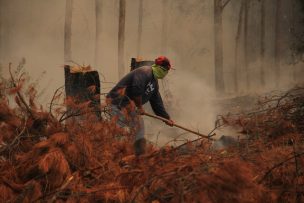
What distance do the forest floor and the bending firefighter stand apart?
43 cm

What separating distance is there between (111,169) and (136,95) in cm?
206

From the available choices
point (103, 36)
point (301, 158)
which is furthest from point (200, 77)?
point (301, 158)

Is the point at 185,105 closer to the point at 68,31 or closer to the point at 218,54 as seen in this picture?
the point at 218,54

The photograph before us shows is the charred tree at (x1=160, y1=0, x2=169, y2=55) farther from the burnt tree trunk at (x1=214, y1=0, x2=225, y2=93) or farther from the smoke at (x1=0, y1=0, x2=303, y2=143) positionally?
the burnt tree trunk at (x1=214, y1=0, x2=225, y2=93)

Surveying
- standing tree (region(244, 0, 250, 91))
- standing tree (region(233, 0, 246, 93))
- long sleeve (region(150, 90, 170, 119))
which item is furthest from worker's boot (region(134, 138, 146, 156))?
standing tree (region(244, 0, 250, 91))

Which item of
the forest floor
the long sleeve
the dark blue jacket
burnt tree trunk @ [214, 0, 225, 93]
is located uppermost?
burnt tree trunk @ [214, 0, 225, 93]

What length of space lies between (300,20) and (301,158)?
18820 mm

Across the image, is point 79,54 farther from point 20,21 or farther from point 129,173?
point 129,173

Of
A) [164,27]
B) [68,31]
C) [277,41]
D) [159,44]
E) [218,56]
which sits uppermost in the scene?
[164,27]

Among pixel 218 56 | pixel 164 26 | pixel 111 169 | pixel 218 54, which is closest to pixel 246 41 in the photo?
pixel 218 54

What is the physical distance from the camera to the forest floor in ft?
9.02

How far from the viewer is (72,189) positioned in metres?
3.41

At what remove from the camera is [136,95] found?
569 cm

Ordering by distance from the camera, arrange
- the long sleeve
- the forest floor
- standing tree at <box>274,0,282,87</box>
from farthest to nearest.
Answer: standing tree at <box>274,0,282,87</box> < the long sleeve < the forest floor
